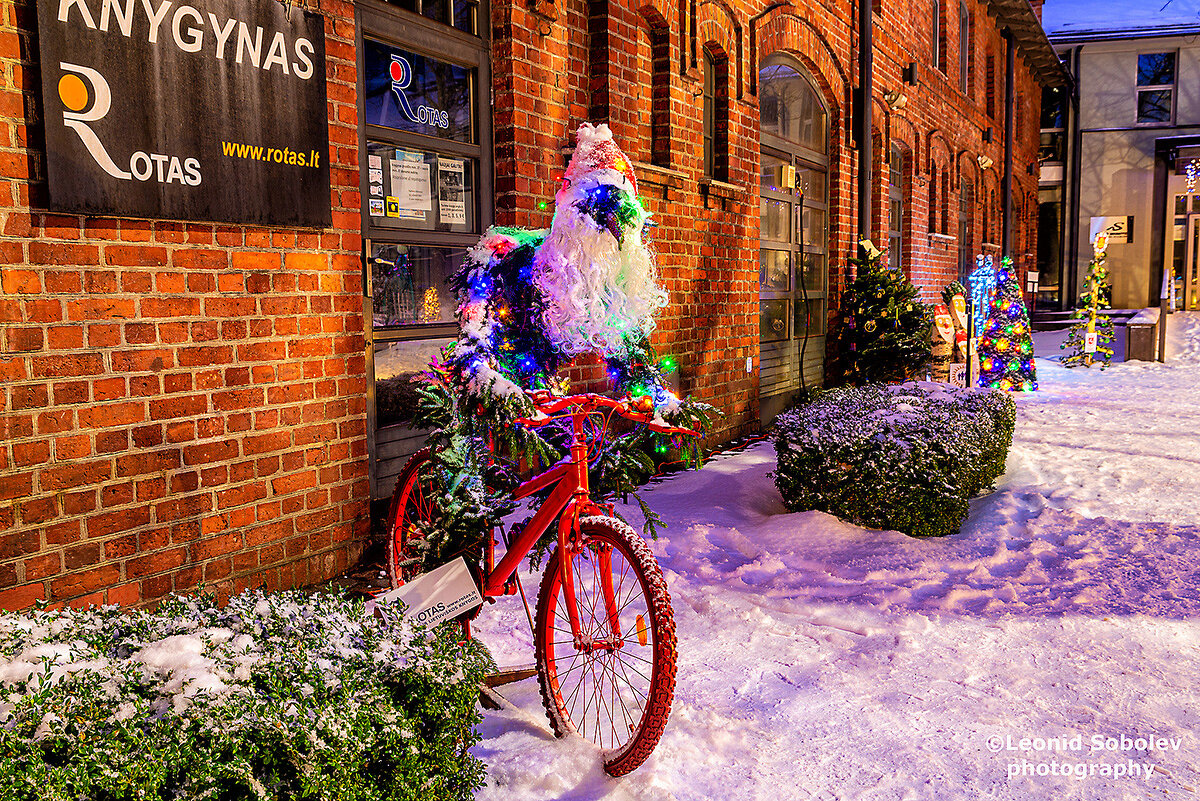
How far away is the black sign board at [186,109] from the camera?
9.31 ft

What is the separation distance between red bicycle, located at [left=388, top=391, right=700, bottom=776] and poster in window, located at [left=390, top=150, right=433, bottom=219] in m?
2.25

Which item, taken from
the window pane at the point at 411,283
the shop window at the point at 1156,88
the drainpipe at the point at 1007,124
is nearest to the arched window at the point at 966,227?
the drainpipe at the point at 1007,124

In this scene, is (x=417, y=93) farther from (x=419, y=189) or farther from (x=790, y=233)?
(x=790, y=233)

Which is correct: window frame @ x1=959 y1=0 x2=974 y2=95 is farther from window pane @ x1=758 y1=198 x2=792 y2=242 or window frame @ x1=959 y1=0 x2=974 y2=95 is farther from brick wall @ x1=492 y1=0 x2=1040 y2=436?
window pane @ x1=758 y1=198 x2=792 y2=242

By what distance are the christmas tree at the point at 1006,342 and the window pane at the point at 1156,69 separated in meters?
19.9

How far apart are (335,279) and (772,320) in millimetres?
6210

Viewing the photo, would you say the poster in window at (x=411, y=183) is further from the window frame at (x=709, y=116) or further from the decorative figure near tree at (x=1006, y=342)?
the decorative figure near tree at (x=1006, y=342)

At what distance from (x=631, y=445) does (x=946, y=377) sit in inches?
332

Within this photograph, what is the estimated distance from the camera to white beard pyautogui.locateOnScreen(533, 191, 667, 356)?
8.26 feet

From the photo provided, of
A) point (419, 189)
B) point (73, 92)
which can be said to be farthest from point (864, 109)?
point (73, 92)

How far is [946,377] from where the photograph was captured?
10.2 meters

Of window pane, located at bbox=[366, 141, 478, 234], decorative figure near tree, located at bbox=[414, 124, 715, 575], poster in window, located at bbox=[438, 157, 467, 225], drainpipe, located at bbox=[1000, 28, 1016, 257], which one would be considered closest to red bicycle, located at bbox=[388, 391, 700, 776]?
decorative figure near tree, located at bbox=[414, 124, 715, 575]

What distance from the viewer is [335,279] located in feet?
12.8

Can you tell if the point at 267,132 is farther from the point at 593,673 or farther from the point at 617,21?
the point at 617,21
